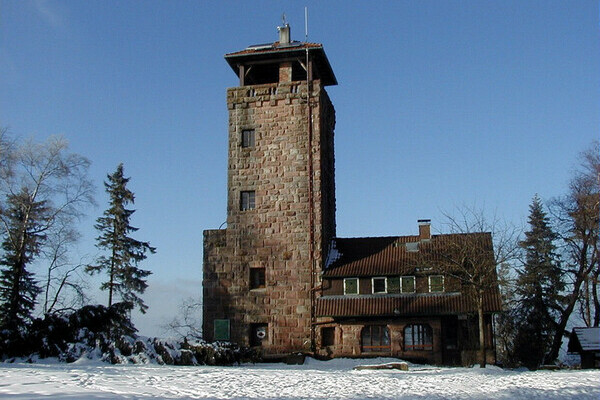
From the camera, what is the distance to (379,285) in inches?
1315

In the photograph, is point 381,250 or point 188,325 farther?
point 188,325

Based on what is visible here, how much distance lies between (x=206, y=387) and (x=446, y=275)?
17.1m

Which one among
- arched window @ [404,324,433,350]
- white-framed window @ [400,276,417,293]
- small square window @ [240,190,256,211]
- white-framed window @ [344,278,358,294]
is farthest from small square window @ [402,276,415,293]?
small square window @ [240,190,256,211]

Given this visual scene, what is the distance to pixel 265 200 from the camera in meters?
34.8

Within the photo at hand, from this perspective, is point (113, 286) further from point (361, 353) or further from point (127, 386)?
point (127, 386)

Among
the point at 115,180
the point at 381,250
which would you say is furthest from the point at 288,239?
the point at 115,180

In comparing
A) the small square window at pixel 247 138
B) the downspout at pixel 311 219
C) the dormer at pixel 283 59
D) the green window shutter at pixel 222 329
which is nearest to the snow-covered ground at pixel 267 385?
the downspout at pixel 311 219

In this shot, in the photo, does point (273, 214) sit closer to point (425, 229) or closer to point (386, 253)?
point (386, 253)

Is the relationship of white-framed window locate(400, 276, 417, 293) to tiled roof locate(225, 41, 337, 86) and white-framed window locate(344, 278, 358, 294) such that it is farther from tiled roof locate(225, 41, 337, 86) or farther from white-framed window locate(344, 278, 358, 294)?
tiled roof locate(225, 41, 337, 86)

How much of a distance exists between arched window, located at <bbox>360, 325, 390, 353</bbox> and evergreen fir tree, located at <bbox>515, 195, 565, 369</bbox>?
9.37 meters

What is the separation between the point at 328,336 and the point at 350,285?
2.72 metres

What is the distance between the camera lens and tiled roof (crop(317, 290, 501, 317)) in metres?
31.1

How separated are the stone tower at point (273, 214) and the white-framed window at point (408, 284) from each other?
4.07 meters

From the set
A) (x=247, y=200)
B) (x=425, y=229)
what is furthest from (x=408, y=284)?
(x=247, y=200)
